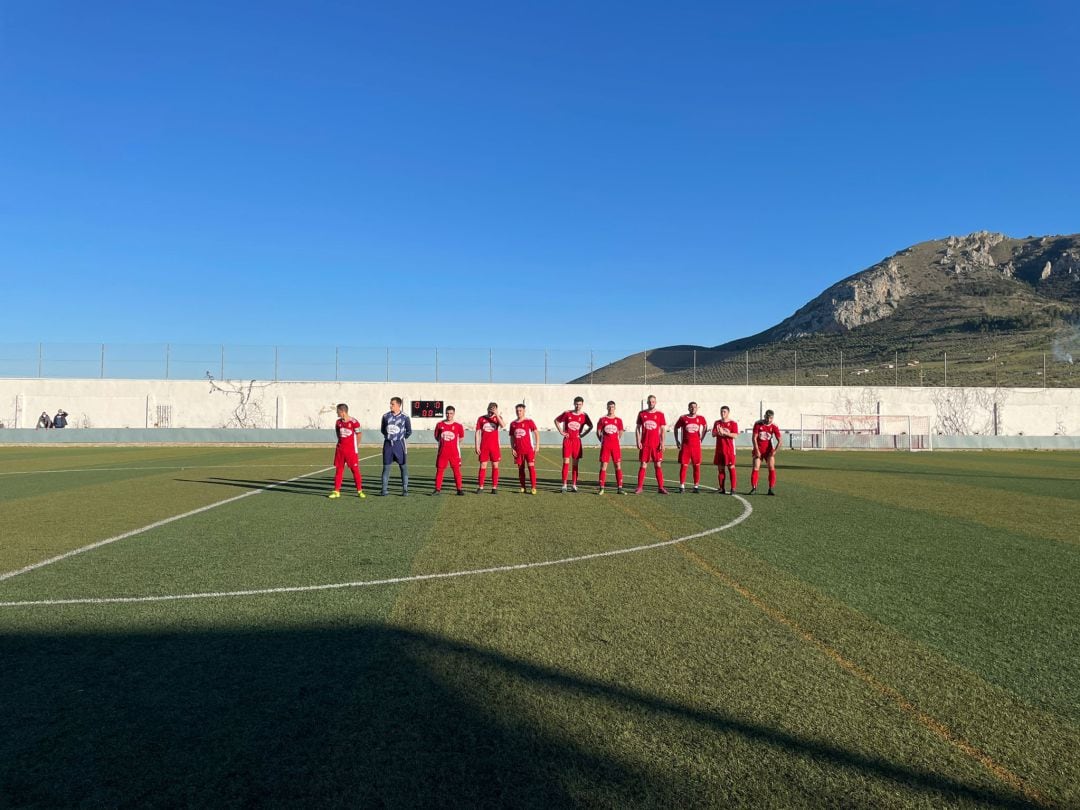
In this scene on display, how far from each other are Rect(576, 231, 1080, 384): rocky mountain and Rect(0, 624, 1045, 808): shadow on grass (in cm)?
5640

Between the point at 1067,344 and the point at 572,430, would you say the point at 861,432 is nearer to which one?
the point at 572,430

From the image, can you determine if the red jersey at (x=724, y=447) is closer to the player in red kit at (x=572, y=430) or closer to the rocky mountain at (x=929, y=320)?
the player in red kit at (x=572, y=430)

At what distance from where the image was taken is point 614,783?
8.67 feet

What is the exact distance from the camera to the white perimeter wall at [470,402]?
145 feet

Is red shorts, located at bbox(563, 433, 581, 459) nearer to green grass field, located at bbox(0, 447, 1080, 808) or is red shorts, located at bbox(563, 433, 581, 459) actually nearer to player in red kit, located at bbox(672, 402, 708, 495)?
player in red kit, located at bbox(672, 402, 708, 495)

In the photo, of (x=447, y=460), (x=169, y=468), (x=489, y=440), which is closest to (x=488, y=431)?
(x=489, y=440)

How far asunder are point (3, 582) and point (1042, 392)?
194 ft

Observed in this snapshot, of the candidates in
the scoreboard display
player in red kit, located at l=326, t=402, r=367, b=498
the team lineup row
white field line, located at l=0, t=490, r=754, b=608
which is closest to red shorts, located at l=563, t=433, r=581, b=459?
the team lineup row

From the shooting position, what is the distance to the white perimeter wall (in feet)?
145

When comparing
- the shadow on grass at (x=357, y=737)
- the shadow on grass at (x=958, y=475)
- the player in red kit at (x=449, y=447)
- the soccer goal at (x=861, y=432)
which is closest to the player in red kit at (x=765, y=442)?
the player in red kit at (x=449, y=447)

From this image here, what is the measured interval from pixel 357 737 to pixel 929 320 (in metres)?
131

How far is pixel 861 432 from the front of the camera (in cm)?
4372

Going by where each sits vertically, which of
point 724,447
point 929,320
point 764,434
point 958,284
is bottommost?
point 724,447

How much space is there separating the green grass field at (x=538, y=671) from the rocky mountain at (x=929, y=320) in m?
53.3
